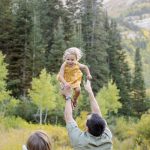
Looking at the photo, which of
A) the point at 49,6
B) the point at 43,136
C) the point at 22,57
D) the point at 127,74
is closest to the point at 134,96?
the point at 127,74

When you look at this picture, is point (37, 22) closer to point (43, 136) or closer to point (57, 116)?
point (57, 116)

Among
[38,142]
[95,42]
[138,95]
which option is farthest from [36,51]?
[38,142]

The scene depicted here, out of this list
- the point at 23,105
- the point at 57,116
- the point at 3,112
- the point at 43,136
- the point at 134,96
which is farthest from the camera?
the point at 134,96

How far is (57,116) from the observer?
156ft

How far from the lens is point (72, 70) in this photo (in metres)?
7.07

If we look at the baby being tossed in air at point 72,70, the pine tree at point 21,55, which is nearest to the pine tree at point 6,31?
the pine tree at point 21,55

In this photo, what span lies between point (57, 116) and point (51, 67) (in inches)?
198

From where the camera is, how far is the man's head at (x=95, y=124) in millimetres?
5223

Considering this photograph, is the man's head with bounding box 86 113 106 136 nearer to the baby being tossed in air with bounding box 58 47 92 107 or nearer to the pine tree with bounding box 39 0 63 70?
the baby being tossed in air with bounding box 58 47 92 107

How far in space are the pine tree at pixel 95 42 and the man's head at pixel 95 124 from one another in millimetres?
51466

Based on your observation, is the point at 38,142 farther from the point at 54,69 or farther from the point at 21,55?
the point at 54,69

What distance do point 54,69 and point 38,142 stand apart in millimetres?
45330

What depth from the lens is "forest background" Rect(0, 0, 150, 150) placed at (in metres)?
37.2

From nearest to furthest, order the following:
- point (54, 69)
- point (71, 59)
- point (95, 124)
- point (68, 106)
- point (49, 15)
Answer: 1. point (95, 124)
2. point (68, 106)
3. point (71, 59)
4. point (54, 69)
5. point (49, 15)
